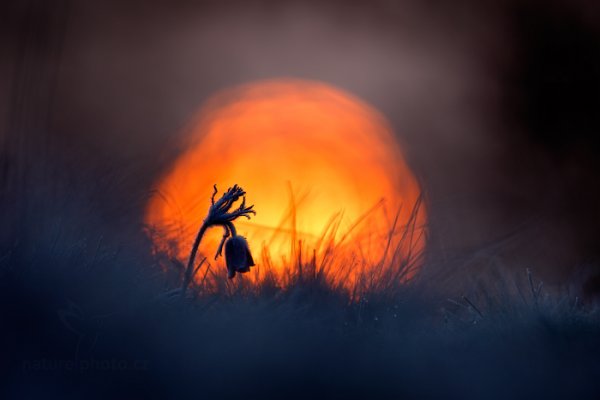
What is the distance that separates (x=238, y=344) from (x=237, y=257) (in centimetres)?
47

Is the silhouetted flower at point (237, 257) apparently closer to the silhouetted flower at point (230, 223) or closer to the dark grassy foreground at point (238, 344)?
the silhouetted flower at point (230, 223)

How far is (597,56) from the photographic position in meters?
7.07

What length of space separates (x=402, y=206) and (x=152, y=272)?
751mm

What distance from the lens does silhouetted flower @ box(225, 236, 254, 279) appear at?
160 cm

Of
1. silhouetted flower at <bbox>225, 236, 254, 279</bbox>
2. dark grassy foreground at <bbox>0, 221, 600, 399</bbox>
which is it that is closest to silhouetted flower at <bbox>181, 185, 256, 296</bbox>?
silhouetted flower at <bbox>225, 236, 254, 279</bbox>

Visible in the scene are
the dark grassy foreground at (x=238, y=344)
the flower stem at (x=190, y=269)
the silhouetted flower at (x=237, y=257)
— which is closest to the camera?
the dark grassy foreground at (x=238, y=344)

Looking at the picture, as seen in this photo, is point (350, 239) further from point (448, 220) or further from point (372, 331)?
point (372, 331)

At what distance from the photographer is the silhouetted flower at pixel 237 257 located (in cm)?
160

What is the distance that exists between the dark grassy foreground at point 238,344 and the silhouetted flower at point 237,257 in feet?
0.71

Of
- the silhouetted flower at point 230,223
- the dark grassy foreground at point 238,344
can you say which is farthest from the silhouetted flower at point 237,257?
the dark grassy foreground at point 238,344

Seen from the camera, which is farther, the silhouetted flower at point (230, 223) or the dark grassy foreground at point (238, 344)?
the silhouetted flower at point (230, 223)

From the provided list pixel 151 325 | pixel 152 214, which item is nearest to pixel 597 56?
pixel 152 214

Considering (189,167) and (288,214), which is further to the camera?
(189,167)

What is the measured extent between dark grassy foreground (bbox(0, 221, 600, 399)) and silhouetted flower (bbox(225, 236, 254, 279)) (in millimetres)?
216
